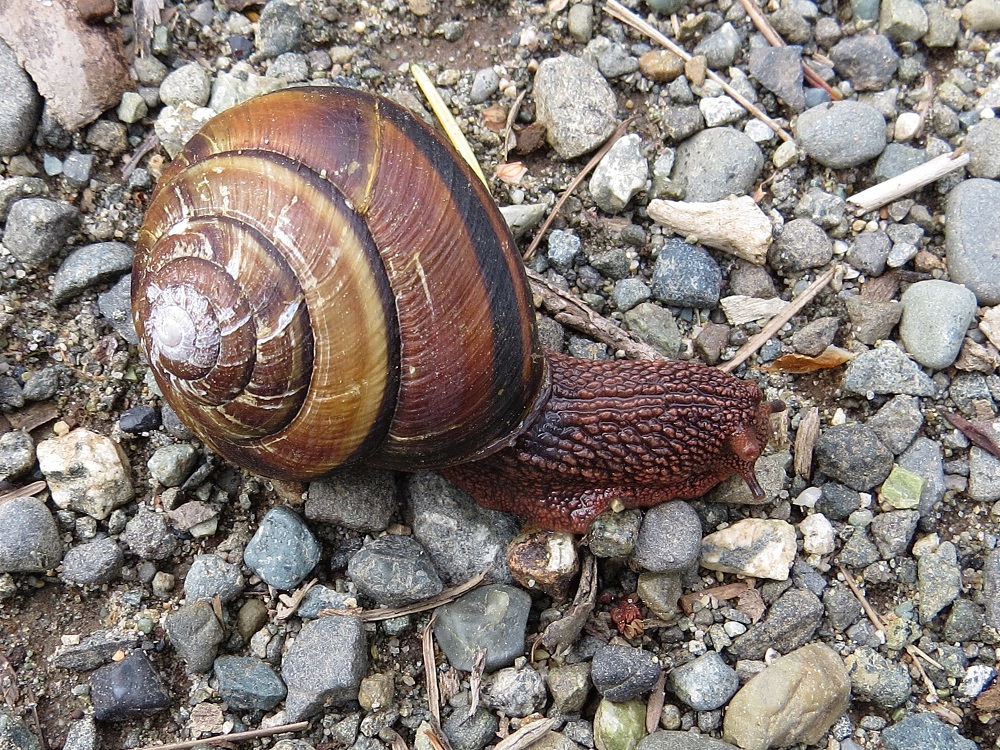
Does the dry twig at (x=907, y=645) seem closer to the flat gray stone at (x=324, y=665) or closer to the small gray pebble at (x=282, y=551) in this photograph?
the flat gray stone at (x=324, y=665)

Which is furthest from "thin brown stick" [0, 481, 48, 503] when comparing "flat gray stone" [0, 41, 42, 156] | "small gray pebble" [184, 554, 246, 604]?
"flat gray stone" [0, 41, 42, 156]

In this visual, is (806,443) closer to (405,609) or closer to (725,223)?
(725,223)

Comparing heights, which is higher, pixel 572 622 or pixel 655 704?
pixel 572 622

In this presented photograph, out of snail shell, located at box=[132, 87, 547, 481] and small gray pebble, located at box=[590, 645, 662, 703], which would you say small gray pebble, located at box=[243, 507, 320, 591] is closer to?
snail shell, located at box=[132, 87, 547, 481]

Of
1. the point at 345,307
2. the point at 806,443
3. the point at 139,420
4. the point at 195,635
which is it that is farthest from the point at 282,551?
the point at 806,443

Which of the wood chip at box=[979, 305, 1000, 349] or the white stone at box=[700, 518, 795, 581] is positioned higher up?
the wood chip at box=[979, 305, 1000, 349]

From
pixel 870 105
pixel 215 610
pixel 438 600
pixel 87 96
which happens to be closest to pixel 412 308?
pixel 438 600

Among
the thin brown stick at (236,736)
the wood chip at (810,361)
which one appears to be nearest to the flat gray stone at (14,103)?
the thin brown stick at (236,736)
